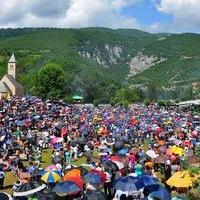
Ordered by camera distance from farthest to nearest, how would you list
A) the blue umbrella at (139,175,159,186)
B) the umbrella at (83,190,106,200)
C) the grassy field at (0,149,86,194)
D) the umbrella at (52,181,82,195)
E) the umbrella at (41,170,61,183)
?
1. the grassy field at (0,149,86,194)
2. the umbrella at (41,170,61,183)
3. the blue umbrella at (139,175,159,186)
4. the umbrella at (52,181,82,195)
5. the umbrella at (83,190,106,200)

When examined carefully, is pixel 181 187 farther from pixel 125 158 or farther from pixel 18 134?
pixel 18 134

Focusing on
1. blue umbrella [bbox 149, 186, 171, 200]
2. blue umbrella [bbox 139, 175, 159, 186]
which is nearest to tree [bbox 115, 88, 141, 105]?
blue umbrella [bbox 139, 175, 159, 186]

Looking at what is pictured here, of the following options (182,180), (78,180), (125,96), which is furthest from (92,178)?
(125,96)

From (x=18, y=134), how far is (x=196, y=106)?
50.0m

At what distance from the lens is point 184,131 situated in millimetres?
42406

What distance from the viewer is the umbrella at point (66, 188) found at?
55.9 feet

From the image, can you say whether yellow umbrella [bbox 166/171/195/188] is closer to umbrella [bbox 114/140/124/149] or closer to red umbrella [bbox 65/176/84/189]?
red umbrella [bbox 65/176/84/189]

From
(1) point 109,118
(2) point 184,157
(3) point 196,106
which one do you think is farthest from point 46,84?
(2) point 184,157

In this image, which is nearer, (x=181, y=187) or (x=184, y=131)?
(x=181, y=187)

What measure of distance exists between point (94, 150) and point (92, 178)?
49.5 feet

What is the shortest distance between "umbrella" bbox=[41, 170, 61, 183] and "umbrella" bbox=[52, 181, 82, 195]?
2.17m

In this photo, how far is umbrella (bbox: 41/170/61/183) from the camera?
769 inches

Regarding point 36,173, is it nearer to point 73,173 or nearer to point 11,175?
point 73,173

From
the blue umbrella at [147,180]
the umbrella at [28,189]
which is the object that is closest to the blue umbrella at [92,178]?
the blue umbrella at [147,180]
